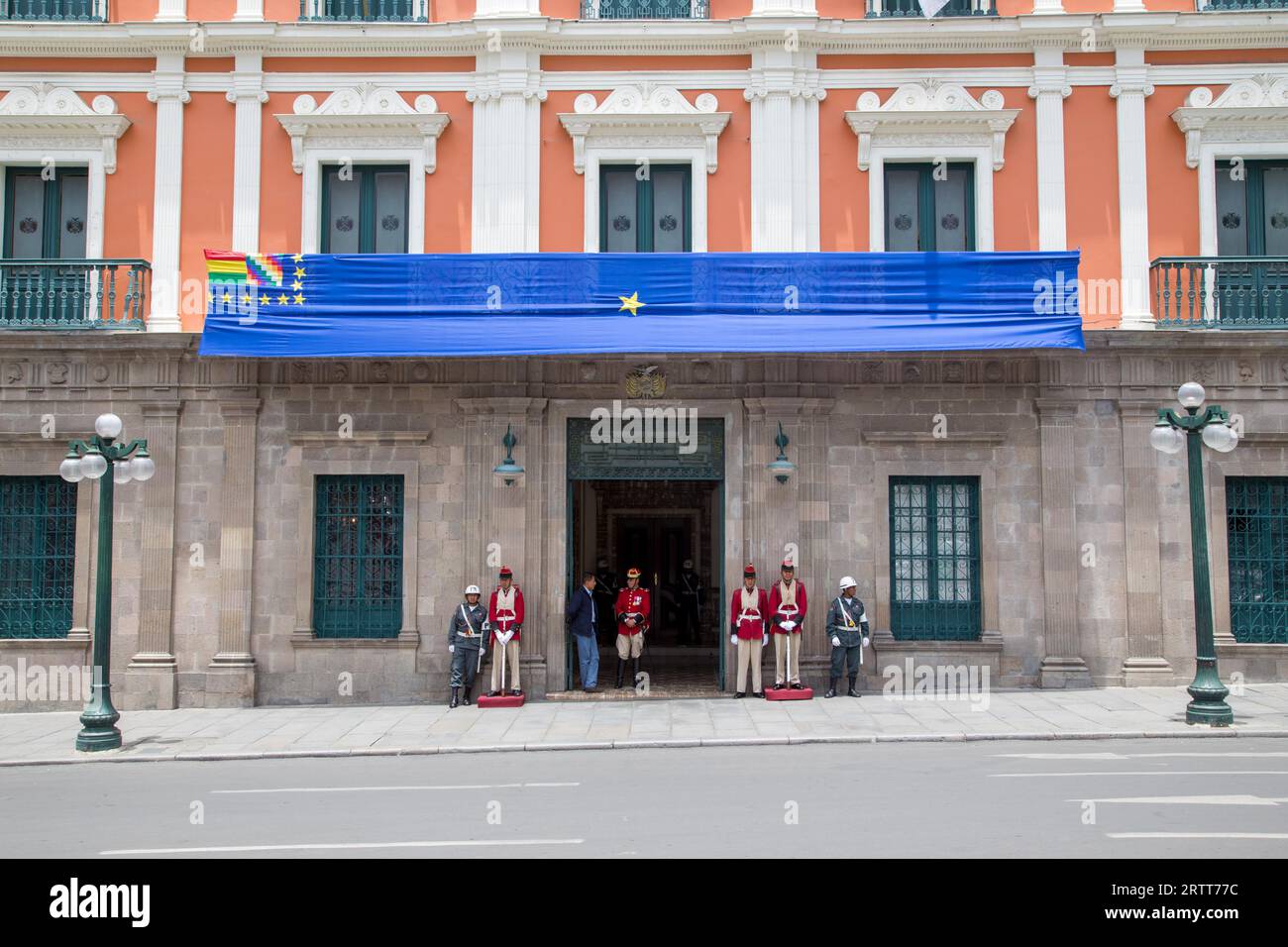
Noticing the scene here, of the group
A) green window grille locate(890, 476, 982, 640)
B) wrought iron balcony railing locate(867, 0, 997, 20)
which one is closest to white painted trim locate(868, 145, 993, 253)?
wrought iron balcony railing locate(867, 0, 997, 20)

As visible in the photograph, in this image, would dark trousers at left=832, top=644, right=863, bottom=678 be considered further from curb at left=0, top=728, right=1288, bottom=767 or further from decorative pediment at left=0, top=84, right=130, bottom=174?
decorative pediment at left=0, top=84, right=130, bottom=174

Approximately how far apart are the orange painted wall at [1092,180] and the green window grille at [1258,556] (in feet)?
12.5

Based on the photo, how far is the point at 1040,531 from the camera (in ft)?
50.7

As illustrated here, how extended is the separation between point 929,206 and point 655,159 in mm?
4241

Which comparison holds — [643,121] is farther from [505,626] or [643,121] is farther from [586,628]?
[505,626]

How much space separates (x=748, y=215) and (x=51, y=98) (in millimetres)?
10676

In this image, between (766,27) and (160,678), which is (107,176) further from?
(766,27)

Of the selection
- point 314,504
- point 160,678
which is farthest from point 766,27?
point 160,678

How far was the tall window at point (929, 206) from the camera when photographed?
52.4 feet

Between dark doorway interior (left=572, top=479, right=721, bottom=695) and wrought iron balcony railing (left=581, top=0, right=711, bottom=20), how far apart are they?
9241 millimetres

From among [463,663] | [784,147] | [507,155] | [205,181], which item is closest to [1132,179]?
[784,147]

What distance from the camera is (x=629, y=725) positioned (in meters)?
13.4

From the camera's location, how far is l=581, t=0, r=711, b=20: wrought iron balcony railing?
1605cm

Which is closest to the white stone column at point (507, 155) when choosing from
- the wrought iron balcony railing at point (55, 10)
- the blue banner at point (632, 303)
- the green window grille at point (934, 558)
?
the blue banner at point (632, 303)
